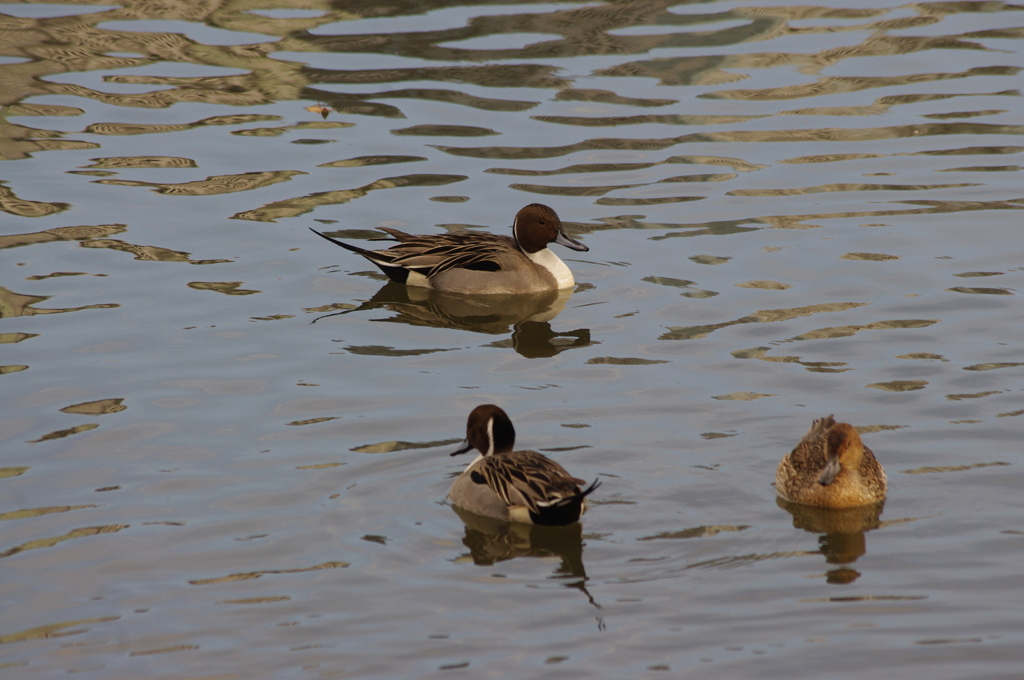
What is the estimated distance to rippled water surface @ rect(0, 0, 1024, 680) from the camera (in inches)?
261

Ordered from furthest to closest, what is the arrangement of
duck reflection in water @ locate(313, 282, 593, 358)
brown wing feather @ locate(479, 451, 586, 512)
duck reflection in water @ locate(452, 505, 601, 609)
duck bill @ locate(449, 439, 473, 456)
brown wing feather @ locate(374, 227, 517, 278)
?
brown wing feather @ locate(374, 227, 517, 278), duck reflection in water @ locate(313, 282, 593, 358), duck bill @ locate(449, 439, 473, 456), brown wing feather @ locate(479, 451, 586, 512), duck reflection in water @ locate(452, 505, 601, 609)

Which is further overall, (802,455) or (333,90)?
(333,90)

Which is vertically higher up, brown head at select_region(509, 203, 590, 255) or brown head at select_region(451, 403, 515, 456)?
brown head at select_region(509, 203, 590, 255)

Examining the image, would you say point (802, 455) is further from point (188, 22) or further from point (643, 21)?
point (188, 22)

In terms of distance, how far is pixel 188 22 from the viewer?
2036 centimetres

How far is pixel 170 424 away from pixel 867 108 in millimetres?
11169

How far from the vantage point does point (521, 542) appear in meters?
7.63

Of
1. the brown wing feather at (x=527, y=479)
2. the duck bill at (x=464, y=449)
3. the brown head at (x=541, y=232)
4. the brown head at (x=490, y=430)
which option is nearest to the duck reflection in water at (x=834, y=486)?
the brown wing feather at (x=527, y=479)

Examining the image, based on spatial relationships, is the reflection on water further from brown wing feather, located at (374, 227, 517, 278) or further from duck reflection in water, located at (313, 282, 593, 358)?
brown wing feather, located at (374, 227, 517, 278)

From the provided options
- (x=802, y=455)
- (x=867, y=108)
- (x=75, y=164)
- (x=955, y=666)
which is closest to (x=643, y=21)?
(x=867, y=108)

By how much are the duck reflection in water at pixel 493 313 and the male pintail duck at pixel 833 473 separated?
3100 mm

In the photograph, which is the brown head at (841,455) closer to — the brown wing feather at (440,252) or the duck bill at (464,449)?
the duck bill at (464,449)

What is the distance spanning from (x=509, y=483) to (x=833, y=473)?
6.15ft

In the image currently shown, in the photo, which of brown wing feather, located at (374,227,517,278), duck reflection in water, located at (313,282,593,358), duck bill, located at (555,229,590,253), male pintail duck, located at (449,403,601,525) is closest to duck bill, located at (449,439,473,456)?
male pintail duck, located at (449,403,601,525)
